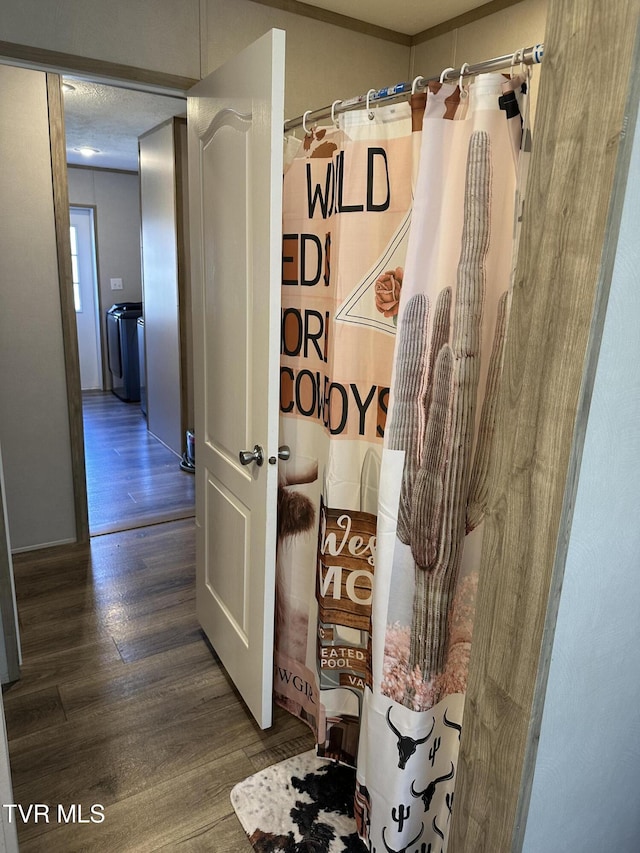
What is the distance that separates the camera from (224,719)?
2018 millimetres

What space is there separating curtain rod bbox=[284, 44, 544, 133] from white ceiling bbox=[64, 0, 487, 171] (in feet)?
3.02

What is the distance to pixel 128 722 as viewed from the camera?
199 cm

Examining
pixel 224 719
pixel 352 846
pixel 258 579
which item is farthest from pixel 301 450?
pixel 352 846

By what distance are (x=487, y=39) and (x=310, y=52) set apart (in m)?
0.66

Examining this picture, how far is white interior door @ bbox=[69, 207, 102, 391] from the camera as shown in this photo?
21.3 feet

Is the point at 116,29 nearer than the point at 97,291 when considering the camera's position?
Yes

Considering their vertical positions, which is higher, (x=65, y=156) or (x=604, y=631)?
(x=65, y=156)

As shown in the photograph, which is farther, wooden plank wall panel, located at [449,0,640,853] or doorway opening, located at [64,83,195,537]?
doorway opening, located at [64,83,195,537]

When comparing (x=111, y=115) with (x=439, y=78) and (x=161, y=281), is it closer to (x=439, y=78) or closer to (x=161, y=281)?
(x=161, y=281)

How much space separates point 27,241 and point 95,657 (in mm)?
1929

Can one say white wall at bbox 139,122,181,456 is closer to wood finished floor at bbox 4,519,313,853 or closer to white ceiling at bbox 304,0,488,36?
wood finished floor at bbox 4,519,313,853

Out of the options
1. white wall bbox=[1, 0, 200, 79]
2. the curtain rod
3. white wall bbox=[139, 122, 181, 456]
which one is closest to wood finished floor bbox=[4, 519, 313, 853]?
the curtain rod

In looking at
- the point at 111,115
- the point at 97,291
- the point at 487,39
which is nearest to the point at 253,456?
the point at 487,39

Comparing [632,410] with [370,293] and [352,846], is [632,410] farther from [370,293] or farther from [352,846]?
[352,846]
